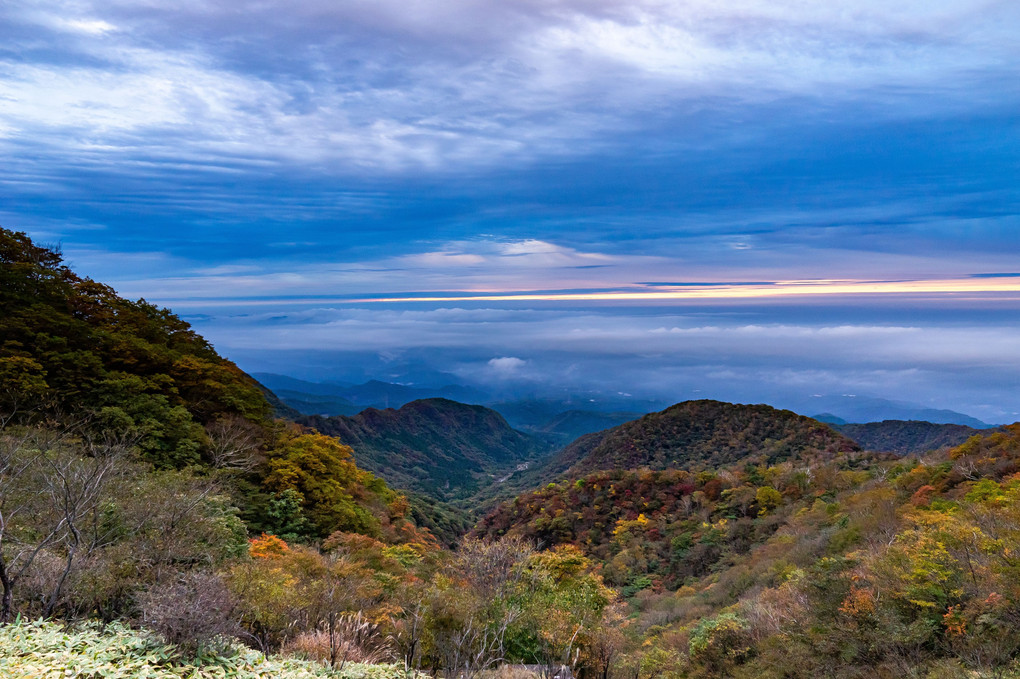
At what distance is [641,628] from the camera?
19.4 m

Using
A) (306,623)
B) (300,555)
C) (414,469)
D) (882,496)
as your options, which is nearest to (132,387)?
(300,555)

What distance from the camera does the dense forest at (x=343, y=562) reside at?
9.02 meters

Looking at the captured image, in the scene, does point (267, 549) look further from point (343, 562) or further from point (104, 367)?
point (104, 367)

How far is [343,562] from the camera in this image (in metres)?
17.4

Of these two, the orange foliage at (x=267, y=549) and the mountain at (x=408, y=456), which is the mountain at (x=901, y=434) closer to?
the orange foliage at (x=267, y=549)

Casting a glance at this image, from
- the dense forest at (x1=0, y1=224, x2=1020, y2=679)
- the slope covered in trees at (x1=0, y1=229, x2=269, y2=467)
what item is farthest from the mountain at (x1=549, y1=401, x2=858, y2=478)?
the slope covered in trees at (x1=0, y1=229, x2=269, y2=467)

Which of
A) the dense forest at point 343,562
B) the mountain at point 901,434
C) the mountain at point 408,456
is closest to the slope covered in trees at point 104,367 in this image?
the dense forest at point 343,562

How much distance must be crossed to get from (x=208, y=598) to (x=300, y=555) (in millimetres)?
8886

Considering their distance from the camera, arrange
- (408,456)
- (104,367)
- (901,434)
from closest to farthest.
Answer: (104,367), (901,434), (408,456)

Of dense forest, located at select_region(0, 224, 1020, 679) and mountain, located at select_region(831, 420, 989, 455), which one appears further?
mountain, located at select_region(831, 420, 989, 455)

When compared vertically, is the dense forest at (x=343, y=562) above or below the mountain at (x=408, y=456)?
above

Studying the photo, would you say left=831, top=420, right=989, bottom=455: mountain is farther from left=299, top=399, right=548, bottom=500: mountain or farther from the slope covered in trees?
left=299, top=399, right=548, bottom=500: mountain

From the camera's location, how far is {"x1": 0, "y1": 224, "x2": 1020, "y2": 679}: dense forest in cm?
902

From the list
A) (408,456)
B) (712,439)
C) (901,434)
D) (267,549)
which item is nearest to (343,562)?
(267,549)
